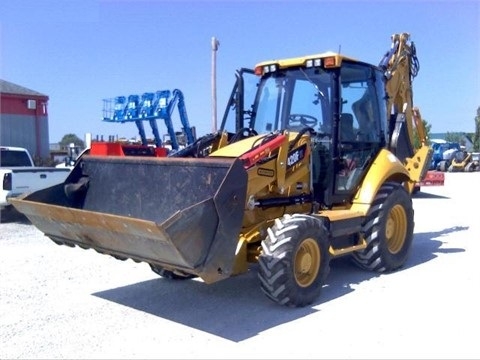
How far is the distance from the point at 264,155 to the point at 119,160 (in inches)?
62.2

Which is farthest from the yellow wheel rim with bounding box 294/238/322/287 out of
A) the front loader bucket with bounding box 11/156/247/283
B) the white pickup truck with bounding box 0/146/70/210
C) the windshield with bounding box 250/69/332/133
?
the white pickup truck with bounding box 0/146/70/210

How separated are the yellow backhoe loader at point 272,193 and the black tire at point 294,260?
0.01 m

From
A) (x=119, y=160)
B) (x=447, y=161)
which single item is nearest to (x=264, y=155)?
(x=119, y=160)

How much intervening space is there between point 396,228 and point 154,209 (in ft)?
11.4

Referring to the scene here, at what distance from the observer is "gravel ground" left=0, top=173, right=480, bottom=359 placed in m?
4.63

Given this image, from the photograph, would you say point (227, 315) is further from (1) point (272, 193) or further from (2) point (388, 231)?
(2) point (388, 231)

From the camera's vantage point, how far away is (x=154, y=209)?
228 inches

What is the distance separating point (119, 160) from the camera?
609 cm

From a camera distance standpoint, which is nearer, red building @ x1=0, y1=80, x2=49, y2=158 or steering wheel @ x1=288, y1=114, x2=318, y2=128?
steering wheel @ x1=288, y1=114, x2=318, y2=128

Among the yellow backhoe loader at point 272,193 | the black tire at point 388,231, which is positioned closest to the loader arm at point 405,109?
the yellow backhoe loader at point 272,193

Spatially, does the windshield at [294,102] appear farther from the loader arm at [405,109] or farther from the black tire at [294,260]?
the loader arm at [405,109]

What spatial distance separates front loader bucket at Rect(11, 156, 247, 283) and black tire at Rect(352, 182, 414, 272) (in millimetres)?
2464

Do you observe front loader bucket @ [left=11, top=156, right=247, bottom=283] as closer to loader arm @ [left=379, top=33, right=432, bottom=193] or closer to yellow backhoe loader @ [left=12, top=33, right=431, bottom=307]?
yellow backhoe loader @ [left=12, top=33, right=431, bottom=307]

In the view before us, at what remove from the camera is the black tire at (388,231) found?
6941 mm
